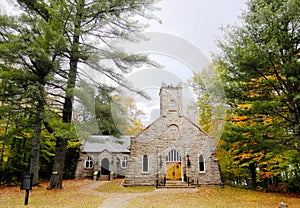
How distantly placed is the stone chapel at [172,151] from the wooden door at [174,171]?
0.32 metres

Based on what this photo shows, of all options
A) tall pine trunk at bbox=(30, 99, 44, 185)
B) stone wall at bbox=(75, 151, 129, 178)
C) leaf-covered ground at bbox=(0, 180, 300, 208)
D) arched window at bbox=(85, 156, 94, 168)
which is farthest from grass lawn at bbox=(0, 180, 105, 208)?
arched window at bbox=(85, 156, 94, 168)

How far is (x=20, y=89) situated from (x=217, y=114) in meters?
10.5

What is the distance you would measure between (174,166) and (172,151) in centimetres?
168

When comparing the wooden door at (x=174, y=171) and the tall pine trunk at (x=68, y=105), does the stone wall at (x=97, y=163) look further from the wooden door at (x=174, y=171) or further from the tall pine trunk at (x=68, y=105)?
the tall pine trunk at (x=68, y=105)

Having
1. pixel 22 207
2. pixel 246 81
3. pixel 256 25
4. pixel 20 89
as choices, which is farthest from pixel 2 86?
pixel 256 25

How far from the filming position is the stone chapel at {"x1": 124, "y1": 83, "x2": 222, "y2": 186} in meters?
14.5

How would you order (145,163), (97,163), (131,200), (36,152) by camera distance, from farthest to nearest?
(97,163)
(145,163)
(36,152)
(131,200)

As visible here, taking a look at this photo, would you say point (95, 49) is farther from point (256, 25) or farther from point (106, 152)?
point (106, 152)

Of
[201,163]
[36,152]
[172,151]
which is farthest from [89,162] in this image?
[201,163]

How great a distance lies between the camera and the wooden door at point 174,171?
15.8m

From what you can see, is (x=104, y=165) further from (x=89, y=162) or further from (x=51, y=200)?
(x=51, y=200)

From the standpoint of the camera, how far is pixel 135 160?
48.0 feet

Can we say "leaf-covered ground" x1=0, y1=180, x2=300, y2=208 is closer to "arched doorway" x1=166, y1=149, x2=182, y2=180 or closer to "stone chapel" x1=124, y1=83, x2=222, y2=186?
"stone chapel" x1=124, y1=83, x2=222, y2=186

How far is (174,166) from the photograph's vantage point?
16062 millimetres
